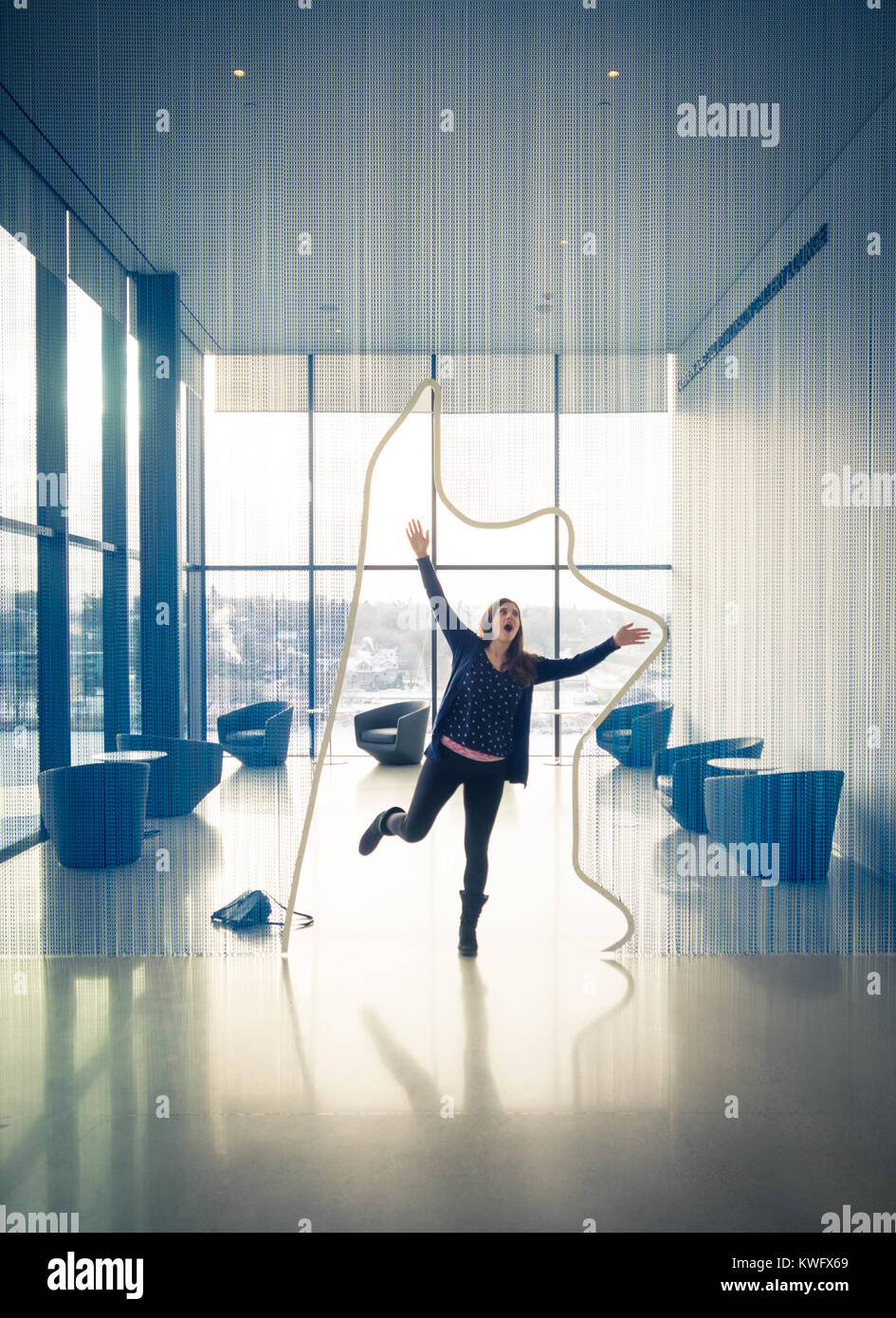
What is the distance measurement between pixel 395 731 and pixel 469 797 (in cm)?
517

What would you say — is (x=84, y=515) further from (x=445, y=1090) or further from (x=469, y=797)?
(x=445, y=1090)

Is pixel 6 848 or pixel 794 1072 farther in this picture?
pixel 6 848

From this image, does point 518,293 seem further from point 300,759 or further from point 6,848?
point 6,848

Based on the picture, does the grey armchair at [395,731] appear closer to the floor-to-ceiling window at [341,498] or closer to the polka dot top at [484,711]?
the floor-to-ceiling window at [341,498]

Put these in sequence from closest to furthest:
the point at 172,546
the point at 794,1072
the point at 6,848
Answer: the point at 794,1072 → the point at 6,848 → the point at 172,546

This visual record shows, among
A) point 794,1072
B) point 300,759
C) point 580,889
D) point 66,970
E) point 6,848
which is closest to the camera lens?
point 794,1072

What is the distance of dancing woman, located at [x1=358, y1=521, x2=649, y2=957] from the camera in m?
3.65

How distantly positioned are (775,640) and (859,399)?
1.36 metres

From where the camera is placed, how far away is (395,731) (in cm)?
886

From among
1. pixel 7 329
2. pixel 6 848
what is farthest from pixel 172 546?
pixel 6 848

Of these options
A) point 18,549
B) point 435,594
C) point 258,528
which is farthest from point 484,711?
point 18,549

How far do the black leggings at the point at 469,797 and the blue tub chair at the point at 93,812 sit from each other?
1.97 metres

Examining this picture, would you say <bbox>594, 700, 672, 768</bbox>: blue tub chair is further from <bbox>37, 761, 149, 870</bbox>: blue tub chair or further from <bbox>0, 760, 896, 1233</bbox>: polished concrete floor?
<bbox>37, 761, 149, 870</bbox>: blue tub chair
